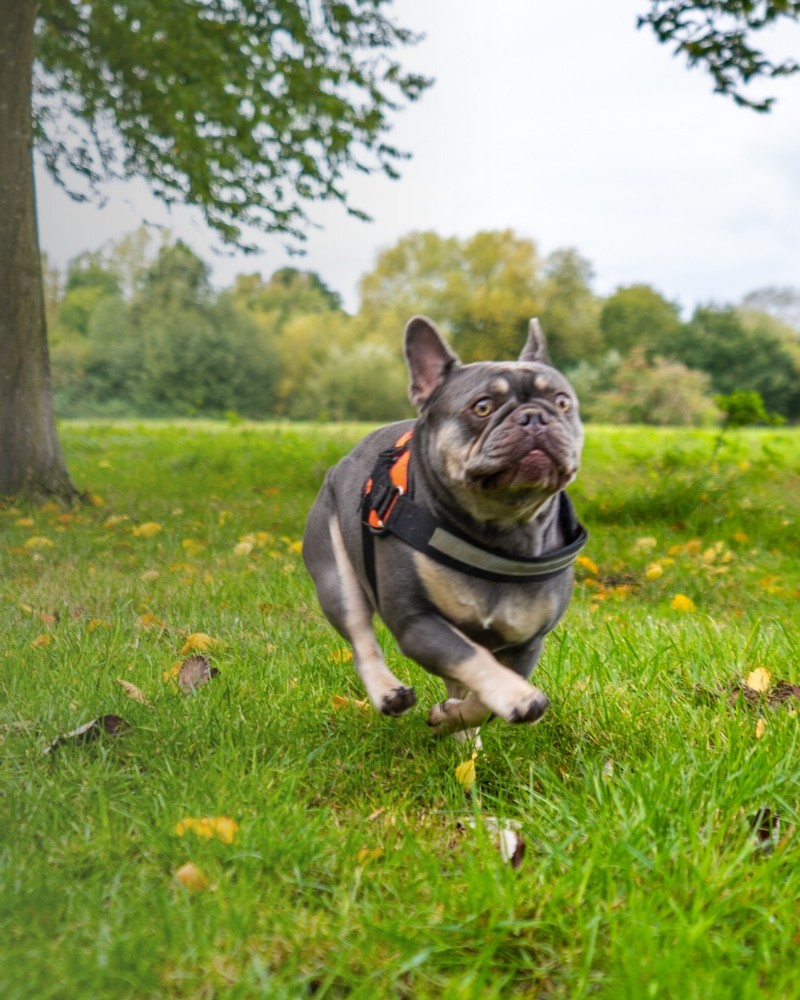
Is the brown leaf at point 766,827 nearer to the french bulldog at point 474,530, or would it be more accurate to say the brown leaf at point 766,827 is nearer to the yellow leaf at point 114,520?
the french bulldog at point 474,530

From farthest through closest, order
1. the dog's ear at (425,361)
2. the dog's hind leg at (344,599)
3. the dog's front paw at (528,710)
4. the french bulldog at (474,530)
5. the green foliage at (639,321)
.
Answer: the green foliage at (639,321)
the dog's hind leg at (344,599)
the dog's ear at (425,361)
the french bulldog at (474,530)
the dog's front paw at (528,710)

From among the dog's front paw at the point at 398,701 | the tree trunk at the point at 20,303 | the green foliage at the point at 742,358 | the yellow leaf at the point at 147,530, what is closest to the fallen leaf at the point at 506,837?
the dog's front paw at the point at 398,701

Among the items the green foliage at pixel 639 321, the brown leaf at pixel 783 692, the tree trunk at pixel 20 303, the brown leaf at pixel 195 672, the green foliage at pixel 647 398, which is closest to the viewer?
the brown leaf at pixel 783 692

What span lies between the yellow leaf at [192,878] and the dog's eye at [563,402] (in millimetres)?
1537

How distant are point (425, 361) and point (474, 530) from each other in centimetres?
57

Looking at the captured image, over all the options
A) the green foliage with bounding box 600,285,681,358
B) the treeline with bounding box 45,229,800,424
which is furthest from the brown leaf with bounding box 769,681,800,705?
the green foliage with bounding box 600,285,681,358

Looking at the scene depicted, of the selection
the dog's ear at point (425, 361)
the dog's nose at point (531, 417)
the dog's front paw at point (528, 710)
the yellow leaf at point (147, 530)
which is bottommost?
the yellow leaf at point (147, 530)

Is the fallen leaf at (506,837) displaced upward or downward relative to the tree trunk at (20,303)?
downward

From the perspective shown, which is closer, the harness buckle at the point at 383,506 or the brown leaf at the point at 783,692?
the harness buckle at the point at 383,506

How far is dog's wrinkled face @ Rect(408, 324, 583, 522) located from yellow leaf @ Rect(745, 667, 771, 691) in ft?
3.59

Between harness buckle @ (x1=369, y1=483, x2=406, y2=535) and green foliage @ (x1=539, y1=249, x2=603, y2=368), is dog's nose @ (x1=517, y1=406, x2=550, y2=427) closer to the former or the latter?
harness buckle @ (x1=369, y1=483, x2=406, y2=535)

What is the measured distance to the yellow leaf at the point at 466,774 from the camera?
2.55 m

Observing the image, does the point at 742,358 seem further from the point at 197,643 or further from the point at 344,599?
the point at 344,599

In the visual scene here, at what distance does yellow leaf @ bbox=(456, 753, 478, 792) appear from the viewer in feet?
8.36
